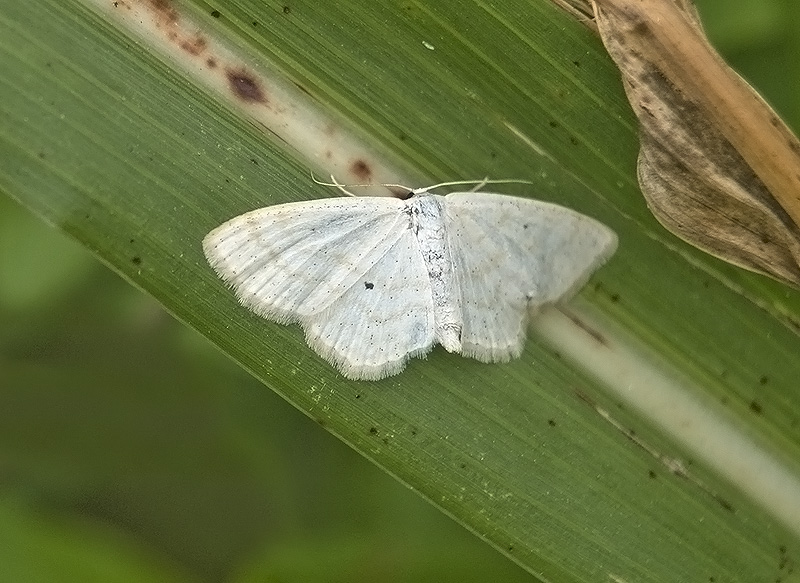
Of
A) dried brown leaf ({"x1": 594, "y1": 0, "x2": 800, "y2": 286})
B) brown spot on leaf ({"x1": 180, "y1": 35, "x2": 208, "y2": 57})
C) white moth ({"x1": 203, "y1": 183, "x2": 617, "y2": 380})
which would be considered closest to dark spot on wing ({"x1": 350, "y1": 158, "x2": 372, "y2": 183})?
white moth ({"x1": 203, "y1": 183, "x2": 617, "y2": 380})

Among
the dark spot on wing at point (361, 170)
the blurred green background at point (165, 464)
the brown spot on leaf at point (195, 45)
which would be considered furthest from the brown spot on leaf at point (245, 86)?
the blurred green background at point (165, 464)

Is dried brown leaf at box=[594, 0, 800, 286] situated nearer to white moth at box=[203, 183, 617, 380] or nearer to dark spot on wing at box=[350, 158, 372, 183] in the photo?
white moth at box=[203, 183, 617, 380]

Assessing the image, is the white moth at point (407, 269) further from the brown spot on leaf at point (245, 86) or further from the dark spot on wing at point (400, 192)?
the brown spot on leaf at point (245, 86)

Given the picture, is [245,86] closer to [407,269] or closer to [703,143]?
[407,269]

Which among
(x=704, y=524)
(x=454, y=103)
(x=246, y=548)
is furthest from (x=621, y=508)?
(x=246, y=548)

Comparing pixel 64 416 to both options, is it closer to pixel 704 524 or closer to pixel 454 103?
pixel 454 103

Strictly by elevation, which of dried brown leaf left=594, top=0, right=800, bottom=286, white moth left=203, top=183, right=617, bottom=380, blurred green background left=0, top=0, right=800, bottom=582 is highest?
dried brown leaf left=594, top=0, right=800, bottom=286

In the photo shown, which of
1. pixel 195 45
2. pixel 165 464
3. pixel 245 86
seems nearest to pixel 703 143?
pixel 245 86
